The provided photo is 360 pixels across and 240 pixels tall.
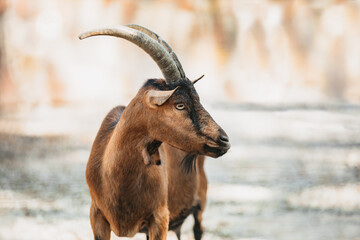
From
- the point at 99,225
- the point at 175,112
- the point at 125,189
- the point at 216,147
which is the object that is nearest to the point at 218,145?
the point at 216,147

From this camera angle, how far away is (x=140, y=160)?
340 cm

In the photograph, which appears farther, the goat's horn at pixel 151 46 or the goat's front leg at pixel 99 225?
the goat's front leg at pixel 99 225

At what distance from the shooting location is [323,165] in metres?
10.1

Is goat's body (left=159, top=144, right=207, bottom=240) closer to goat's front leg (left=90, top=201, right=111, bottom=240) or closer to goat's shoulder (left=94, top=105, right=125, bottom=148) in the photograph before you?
goat's shoulder (left=94, top=105, right=125, bottom=148)

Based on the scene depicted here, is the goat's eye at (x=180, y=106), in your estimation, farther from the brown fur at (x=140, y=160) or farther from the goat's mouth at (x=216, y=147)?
the goat's mouth at (x=216, y=147)

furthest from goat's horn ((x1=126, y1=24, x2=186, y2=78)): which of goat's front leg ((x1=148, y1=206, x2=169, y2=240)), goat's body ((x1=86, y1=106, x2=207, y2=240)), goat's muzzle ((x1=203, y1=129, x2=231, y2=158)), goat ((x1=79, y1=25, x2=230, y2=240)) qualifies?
goat's front leg ((x1=148, y1=206, x2=169, y2=240))

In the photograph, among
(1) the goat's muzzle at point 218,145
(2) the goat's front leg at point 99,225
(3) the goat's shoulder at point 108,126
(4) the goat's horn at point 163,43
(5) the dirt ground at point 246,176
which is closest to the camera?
(1) the goat's muzzle at point 218,145

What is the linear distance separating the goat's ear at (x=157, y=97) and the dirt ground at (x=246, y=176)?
3.05 meters

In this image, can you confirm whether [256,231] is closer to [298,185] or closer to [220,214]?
[220,214]

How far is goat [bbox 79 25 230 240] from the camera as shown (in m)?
3.20

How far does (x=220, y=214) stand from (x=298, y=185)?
2.22 metres

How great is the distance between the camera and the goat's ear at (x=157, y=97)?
3161 millimetres

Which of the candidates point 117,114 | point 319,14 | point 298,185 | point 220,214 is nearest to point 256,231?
point 220,214

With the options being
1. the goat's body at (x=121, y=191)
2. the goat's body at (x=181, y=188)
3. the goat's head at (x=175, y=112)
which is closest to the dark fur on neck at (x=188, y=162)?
the goat's body at (x=181, y=188)
